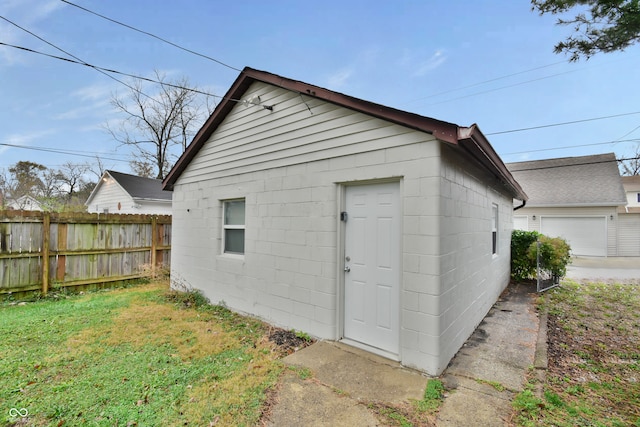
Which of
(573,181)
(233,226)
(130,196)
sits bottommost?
(233,226)

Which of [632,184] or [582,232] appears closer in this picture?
[582,232]

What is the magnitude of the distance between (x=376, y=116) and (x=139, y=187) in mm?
17963

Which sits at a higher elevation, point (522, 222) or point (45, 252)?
point (522, 222)

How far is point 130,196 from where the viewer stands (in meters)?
15.6

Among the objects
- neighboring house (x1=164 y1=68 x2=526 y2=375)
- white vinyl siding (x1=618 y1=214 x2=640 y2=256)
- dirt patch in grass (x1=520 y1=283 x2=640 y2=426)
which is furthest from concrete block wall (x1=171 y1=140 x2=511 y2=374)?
white vinyl siding (x1=618 y1=214 x2=640 y2=256)

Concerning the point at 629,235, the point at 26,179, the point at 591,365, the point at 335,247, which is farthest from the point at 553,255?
the point at 26,179

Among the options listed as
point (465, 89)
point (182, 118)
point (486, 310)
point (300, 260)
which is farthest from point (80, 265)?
point (465, 89)

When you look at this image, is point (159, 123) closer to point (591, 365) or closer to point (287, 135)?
point (287, 135)

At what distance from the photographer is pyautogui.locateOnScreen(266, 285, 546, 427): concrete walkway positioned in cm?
249

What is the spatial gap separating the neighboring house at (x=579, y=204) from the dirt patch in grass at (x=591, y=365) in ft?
36.6

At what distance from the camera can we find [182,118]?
71.5 feet

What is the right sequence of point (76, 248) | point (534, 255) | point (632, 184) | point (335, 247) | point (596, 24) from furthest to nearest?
1. point (632, 184)
2. point (534, 255)
3. point (76, 248)
4. point (335, 247)
5. point (596, 24)

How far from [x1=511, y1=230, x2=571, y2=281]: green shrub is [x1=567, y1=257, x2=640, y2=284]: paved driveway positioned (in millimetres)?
2219

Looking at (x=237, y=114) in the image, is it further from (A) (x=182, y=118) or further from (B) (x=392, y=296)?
(A) (x=182, y=118)
